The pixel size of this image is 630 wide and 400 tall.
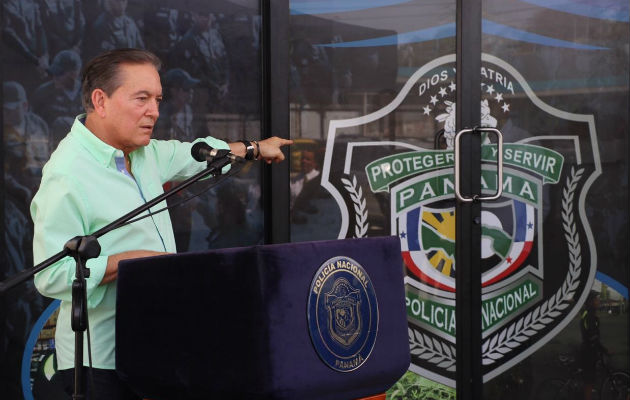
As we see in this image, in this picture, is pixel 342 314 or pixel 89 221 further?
pixel 89 221

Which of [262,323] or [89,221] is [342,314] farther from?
[89,221]

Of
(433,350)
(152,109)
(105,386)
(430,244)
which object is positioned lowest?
(433,350)

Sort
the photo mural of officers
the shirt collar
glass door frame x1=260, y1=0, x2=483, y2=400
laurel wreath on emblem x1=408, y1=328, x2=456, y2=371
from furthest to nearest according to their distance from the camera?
laurel wreath on emblem x1=408, y1=328, x2=456, y2=371, glass door frame x1=260, y1=0, x2=483, y2=400, the photo mural of officers, the shirt collar

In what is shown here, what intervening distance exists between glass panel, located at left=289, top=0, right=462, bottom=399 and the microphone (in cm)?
141

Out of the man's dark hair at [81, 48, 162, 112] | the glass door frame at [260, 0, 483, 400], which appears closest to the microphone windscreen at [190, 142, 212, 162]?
the man's dark hair at [81, 48, 162, 112]

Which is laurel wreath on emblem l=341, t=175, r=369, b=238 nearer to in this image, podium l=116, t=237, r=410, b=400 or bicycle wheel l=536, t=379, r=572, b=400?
bicycle wheel l=536, t=379, r=572, b=400

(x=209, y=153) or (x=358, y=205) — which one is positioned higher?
(x=209, y=153)

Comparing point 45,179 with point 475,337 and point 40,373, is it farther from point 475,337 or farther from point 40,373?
point 475,337

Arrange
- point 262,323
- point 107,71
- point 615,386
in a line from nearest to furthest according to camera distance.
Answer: point 262,323
point 107,71
point 615,386

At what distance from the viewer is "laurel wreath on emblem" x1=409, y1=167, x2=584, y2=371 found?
11.7ft

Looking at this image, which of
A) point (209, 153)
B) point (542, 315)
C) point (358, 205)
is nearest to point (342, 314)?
point (209, 153)

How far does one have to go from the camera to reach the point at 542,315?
3.68 metres

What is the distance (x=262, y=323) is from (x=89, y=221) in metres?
0.51

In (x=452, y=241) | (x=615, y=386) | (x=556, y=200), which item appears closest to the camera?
(x=452, y=241)
